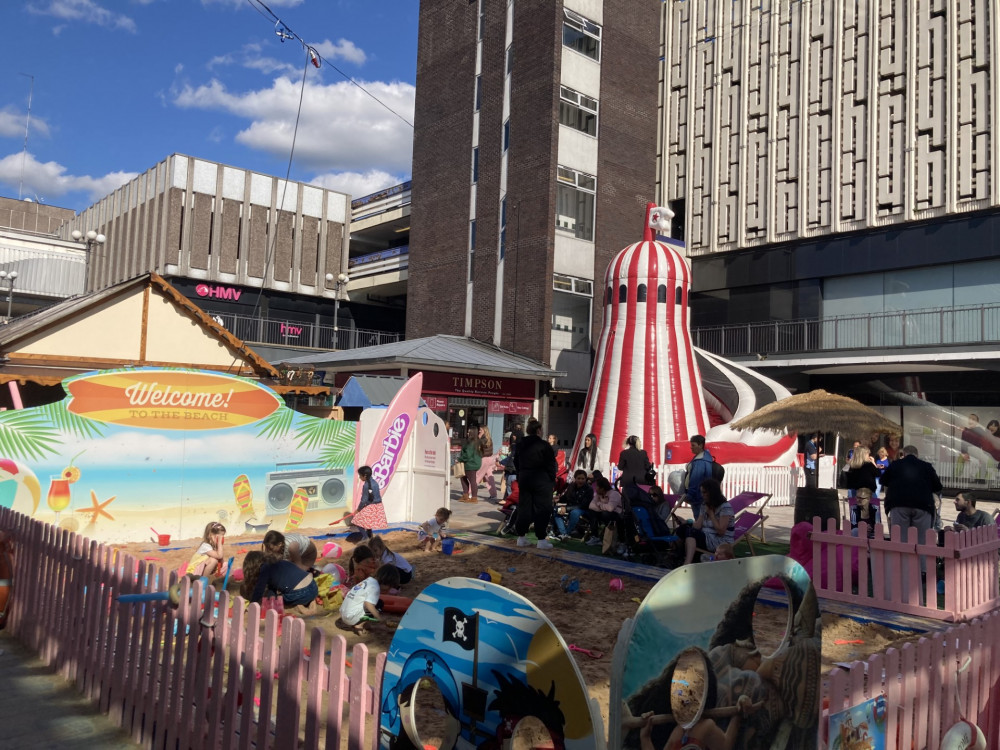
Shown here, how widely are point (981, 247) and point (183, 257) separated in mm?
30919

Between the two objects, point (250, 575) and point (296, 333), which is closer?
point (250, 575)

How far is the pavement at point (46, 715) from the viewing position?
4500 mm

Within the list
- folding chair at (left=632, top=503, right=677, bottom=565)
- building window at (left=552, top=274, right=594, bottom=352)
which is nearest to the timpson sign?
building window at (left=552, top=274, right=594, bottom=352)

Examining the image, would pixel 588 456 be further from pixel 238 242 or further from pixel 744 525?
pixel 238 242

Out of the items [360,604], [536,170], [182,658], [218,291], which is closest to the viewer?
→ [182,658]

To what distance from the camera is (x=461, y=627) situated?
2678 millimetres

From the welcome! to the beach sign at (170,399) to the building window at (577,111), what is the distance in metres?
19.6

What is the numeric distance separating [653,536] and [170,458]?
6.69m

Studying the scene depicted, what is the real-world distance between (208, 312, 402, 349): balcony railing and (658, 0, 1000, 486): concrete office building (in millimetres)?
15997

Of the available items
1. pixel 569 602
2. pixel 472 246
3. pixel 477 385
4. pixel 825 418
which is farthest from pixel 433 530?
pixel 472 246

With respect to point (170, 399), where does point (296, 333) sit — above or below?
above

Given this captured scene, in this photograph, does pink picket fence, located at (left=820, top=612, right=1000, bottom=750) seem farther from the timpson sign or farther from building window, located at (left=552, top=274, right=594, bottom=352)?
building window, located at (left=552, top=274, right=594, bottom=352)

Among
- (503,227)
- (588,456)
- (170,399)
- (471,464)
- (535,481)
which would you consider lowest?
(471,464)

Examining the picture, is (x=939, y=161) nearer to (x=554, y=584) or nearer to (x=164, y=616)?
(x=554, y=584)
